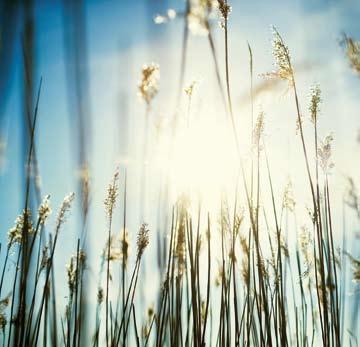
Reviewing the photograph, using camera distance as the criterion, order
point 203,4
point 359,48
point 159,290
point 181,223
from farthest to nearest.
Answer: point 159,290 < point 181,223 < point 359,48 < point 203,4

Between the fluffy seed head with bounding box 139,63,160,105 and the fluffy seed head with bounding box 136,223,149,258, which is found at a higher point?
the fluffy seed head with bounding box 139,63,160,105

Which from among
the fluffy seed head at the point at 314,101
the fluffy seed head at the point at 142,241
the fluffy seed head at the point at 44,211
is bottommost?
the fluffy seed head at the point at 142,241

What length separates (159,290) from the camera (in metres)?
2.00

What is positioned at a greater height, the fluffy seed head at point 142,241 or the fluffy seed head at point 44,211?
the fluffy seed head at point 44,211

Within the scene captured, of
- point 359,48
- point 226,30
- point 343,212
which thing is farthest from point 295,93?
point 343,212

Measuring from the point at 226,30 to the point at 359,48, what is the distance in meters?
→ 0.55

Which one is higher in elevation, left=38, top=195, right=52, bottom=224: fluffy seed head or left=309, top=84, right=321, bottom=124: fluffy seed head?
left=309, top=84, right=321, bottom=124: fluffy seed head

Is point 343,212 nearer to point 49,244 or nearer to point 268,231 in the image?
point 268,231

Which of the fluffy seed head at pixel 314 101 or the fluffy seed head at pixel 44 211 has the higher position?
the fluffy seed head at pixel 314 101

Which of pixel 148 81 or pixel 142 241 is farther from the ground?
pixel 148 81

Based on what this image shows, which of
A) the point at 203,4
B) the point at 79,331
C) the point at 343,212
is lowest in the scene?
the point at 79,331

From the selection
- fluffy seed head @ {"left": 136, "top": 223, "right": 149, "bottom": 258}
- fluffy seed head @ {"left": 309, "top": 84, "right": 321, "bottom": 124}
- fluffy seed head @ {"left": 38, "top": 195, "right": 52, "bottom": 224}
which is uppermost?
fluffy seed head @ {"left": 309, "top": 84, "right": 321, "bottom": 124}

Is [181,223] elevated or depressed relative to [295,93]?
depressed

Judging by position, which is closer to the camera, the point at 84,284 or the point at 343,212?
the point at 84,284
